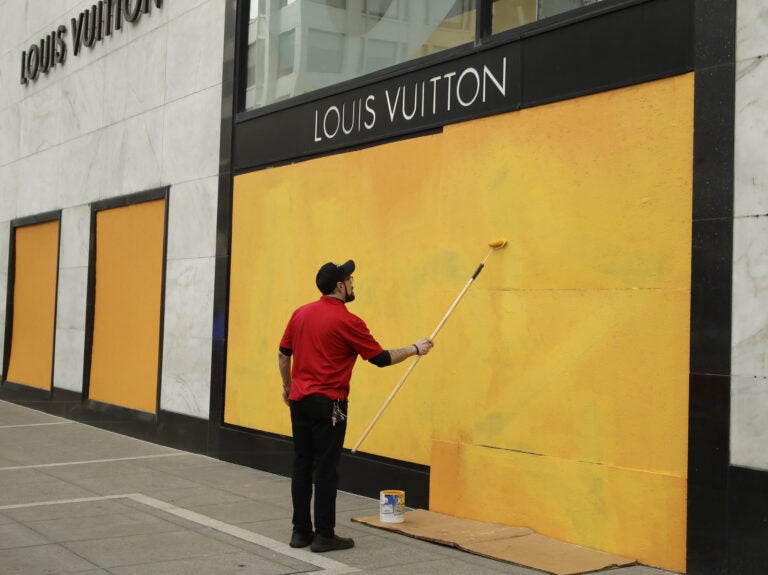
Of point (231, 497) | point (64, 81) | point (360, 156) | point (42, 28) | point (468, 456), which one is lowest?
point (231, 497)

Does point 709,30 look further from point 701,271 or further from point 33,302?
point 33,302

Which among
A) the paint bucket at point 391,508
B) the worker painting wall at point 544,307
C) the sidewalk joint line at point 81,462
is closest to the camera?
the worker painting wall at point 544,307

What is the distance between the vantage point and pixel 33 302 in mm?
16344

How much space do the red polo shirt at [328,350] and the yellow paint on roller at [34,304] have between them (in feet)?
32.7

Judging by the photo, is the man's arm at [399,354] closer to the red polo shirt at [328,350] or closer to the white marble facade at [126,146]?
the red polo shirt at [328,350]

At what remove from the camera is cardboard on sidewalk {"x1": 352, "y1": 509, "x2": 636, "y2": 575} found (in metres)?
6.03

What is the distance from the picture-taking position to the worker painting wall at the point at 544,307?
612cm

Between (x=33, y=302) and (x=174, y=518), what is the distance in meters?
9.95

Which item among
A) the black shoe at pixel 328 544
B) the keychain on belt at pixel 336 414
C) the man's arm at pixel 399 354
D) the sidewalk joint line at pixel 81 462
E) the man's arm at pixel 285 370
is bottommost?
the sidewalk joint line at pixel 81 462

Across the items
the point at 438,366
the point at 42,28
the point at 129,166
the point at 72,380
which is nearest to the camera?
the point at 438,366

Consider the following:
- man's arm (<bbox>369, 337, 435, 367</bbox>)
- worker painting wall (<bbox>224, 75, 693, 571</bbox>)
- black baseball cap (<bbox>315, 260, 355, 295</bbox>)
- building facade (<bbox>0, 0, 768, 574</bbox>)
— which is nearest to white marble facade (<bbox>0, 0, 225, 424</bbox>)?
building facade (<bbox>0, 0, 768, 574</bbox>)

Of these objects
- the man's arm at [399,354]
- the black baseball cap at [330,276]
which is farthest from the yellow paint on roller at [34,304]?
the man's arm at [399,354]

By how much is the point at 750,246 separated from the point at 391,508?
3.09 meters

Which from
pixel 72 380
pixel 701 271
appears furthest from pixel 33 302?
pixel 701 271
